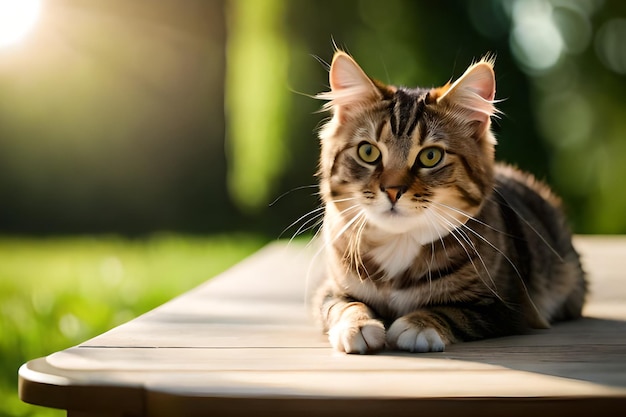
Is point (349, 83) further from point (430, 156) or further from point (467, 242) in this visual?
point (467, 242)

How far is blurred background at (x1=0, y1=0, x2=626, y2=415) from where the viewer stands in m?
4.60

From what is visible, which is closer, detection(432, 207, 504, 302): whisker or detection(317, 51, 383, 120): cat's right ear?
detection(432, 207, 504, 302): whisker

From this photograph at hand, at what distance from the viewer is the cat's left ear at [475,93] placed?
5.78 ft

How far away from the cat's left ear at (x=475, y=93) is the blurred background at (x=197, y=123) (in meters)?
1.68

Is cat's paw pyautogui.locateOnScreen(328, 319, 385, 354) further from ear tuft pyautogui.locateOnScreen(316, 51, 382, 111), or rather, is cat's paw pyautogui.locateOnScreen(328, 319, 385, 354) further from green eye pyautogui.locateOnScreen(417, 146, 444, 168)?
ear tuft pyautogui.locateOnScreen(316, 51, 382, 111)

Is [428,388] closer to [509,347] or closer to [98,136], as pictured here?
[509,347]

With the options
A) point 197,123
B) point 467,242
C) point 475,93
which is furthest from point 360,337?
point 197,123

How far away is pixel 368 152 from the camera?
181cm

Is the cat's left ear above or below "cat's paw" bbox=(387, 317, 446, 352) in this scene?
above

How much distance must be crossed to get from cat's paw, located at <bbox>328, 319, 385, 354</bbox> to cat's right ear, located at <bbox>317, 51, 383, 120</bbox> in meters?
0.59

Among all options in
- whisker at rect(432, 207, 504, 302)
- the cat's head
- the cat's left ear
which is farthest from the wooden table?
the cat's left ear

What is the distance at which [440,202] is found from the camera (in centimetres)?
173

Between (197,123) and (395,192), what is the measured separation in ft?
16.9

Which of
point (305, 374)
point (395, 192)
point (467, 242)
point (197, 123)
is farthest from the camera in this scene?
point (197, 123)
